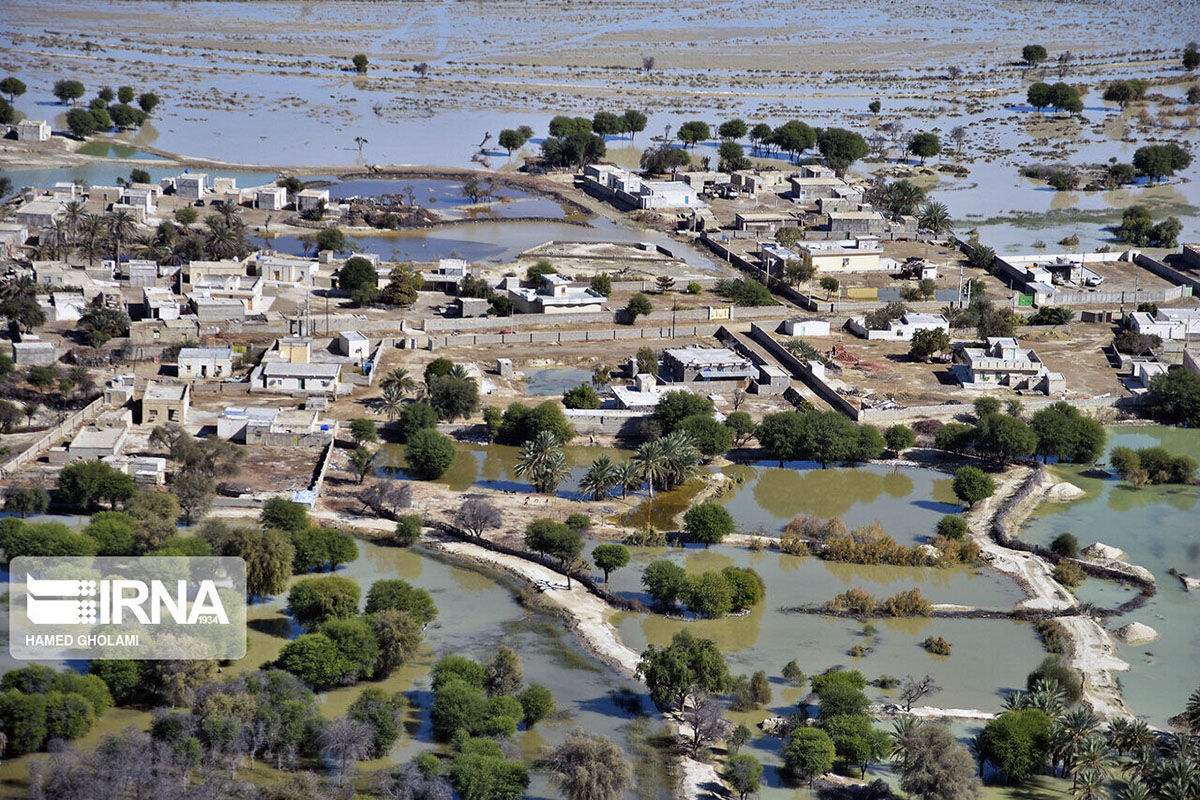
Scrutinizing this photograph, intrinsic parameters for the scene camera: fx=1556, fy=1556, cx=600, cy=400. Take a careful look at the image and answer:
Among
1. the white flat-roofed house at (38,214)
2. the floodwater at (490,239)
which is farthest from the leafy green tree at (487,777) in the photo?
the white flat-roofed house at (38,214)

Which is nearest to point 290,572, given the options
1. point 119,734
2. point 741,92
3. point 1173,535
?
point 119,734

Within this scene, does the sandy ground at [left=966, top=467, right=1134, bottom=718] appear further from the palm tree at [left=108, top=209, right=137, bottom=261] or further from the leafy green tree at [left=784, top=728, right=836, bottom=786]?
the palm tree at [left=108, top=209, right=137, bottom=261]

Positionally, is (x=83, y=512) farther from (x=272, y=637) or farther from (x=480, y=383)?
(x=480, y=383)

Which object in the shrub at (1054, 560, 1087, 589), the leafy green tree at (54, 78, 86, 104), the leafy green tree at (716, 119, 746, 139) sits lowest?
the shrub at (1054, 560, 1087, 589)

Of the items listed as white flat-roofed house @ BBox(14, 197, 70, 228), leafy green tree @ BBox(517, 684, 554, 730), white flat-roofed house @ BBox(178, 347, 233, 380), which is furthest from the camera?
white flat-roofed house @ BBox(14, 197, 70, 228)

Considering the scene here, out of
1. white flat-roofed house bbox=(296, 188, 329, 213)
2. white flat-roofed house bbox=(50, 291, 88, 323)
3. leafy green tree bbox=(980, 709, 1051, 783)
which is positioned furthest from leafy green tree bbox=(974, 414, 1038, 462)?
white flat-roofed house bbox=(296, 188, 329, 213)

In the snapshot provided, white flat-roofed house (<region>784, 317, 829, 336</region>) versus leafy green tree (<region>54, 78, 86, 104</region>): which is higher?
leafy green tree (<region>54, 78, 86, 104</region>)
